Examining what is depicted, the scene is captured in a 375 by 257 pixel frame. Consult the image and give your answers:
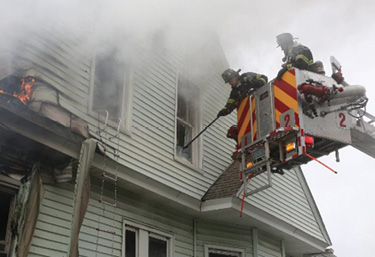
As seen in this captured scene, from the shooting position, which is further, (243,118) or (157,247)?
(157,247)

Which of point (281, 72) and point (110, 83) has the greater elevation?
point (110, 83)

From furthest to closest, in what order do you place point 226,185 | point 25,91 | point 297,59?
point 226,185
point 297,59
point 25,91

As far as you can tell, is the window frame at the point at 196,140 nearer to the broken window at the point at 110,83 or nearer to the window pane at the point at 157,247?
the broken window at the point at 110,83

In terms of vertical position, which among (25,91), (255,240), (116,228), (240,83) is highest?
(240,83)

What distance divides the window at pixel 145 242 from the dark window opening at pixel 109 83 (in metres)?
1.64

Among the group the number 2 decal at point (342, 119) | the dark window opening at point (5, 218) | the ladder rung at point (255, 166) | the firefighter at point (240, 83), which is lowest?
the dark window opening at point (5, 218)

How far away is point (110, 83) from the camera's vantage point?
7.99m

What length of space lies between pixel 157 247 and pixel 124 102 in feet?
7.16

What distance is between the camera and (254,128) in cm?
699

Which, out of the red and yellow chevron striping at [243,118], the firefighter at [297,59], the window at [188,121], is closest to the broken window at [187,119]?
the window at [188,121]

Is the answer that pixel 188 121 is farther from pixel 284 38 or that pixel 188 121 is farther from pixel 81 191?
pixel 81 191

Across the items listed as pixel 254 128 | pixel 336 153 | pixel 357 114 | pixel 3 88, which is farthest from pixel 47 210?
pixel 357 114

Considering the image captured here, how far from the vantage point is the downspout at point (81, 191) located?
5.21 m

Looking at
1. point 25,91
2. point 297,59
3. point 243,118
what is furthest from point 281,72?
point 25,91
